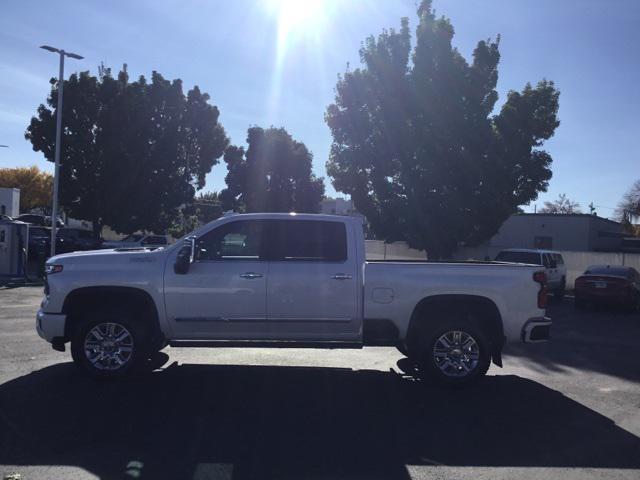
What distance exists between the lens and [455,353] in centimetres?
741

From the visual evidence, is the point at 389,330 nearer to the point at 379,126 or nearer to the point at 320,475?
the point at 320,475

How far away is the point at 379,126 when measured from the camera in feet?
78.0

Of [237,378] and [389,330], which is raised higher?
[389,330]

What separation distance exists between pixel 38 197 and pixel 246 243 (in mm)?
71906

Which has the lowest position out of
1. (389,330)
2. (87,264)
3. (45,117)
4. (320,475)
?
(320,475)

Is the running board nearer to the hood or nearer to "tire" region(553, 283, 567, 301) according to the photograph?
the hood

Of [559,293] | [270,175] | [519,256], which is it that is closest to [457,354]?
[519,256]

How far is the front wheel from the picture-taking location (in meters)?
7.33

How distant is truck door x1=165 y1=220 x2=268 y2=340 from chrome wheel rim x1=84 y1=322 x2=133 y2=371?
0.58 m

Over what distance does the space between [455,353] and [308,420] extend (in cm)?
230

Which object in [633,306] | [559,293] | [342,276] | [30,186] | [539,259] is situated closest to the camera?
[342,276]

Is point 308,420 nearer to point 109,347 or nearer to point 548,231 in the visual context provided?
point 109,347

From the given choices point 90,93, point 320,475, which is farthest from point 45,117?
point 320,475

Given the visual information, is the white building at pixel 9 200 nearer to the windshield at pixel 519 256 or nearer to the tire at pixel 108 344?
the windshield at pixel 519 256
